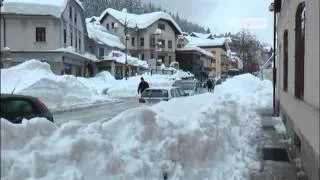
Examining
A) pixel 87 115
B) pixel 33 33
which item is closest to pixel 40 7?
pixel 33 33

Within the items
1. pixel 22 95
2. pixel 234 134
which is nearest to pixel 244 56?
pixel 234 134

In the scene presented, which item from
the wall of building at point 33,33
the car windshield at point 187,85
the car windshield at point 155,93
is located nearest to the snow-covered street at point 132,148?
the wall of building at point 33,33

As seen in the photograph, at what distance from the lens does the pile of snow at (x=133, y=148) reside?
5508mm

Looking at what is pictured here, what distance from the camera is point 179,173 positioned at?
28.0 ft

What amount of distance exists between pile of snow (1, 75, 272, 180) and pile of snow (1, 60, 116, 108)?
1.74 ft

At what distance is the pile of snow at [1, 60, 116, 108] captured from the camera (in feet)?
17.8

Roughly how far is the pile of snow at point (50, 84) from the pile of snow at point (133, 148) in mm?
529

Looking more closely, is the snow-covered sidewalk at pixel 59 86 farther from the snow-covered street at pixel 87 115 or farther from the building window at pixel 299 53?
the building window at pixel 299 53

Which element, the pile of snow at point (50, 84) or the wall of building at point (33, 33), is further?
the wall of building at point (33, 33)

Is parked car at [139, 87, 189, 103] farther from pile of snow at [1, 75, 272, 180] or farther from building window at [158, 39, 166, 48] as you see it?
building window at [158, 39, 166, 48]

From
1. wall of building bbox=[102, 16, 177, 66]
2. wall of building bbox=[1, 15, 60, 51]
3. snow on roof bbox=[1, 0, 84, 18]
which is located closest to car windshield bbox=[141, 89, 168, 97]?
snow on roof bbox=[1, 0, 84, 18]

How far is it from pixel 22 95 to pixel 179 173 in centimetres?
261

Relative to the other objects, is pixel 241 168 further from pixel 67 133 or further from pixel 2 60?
pixel 2 60

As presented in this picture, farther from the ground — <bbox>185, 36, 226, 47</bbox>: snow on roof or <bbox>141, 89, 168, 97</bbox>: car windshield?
<bbox>185, 36, 226, 47</bbox>: snow on roof
